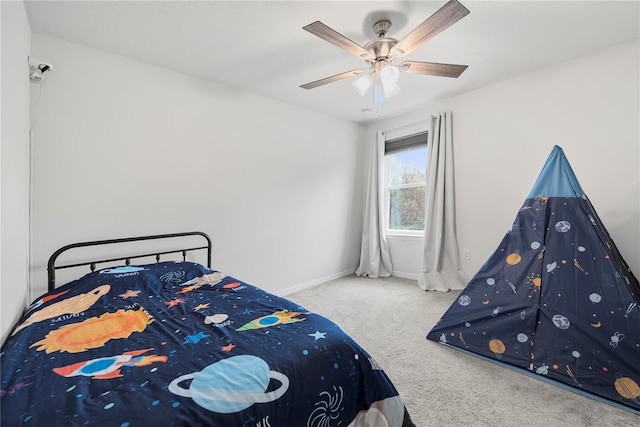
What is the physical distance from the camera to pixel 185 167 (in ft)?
8.93

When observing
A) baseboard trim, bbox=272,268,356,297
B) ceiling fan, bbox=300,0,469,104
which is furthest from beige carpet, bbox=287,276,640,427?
ceiling fan, bbox=300,0,469,104

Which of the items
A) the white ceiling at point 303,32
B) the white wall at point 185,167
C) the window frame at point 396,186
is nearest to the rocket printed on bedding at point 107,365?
the white wall at point 185,167

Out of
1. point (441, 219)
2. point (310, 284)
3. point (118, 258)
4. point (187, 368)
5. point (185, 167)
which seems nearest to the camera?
point (187, 368)

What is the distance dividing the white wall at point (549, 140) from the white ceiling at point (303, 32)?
227mm

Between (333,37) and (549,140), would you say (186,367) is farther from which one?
(549,140)

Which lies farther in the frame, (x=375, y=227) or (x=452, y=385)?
(x=375, y=227)

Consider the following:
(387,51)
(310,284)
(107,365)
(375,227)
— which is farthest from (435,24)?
(310,284)

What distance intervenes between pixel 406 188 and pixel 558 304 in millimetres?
2536

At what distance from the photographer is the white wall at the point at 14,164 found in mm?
1247

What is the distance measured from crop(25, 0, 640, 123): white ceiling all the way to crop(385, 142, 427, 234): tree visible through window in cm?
137

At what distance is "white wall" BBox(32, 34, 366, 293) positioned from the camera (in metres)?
2.12

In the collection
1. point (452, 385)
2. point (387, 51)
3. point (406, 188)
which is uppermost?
point (387, 51)

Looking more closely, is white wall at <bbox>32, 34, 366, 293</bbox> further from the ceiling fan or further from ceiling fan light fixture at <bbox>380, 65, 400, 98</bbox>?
ceiling fan light fixture at <bbox>380, 65, 400, 98</bbox>

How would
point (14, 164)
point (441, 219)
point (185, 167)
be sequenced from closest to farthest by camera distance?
point (14, 164)
point (185, 167)
point (441, 219)
